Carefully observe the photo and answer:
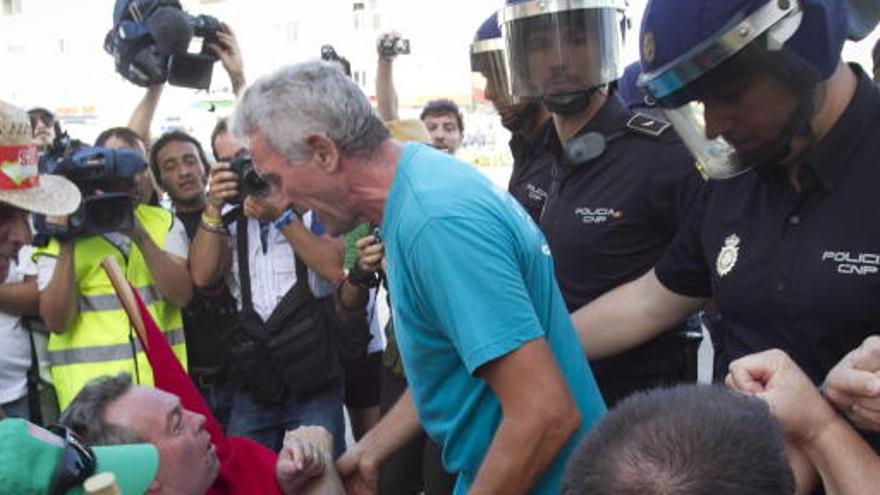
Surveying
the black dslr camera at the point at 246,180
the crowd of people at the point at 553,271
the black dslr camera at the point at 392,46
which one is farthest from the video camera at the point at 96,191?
the black dslr camera at the point at 392,46

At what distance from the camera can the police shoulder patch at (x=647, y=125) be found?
8.17 feet

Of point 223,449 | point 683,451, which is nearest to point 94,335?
point 223,449

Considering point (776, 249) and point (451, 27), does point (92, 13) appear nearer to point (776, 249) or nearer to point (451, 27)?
point (451, 27)

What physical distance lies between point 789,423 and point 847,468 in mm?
113

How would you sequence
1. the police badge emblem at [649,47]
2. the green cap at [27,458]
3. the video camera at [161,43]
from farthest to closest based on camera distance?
1. the video camera at [161,43]
2. the police badge emblem at [649,47]
3. the green cap at [27,458]

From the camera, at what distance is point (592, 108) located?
266 cm

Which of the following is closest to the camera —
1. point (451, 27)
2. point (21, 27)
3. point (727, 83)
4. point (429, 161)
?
point (727, 83)

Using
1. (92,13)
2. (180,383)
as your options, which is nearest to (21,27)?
(92,13)

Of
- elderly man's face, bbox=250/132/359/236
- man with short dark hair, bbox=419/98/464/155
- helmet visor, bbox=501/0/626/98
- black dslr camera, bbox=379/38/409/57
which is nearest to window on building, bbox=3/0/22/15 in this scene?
man with short dark hair, bbox=419/98/464/155

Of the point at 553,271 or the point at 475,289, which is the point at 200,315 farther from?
the point at 475,289

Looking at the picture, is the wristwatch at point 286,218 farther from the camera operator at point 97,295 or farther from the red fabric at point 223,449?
the red fabric at point 223,449

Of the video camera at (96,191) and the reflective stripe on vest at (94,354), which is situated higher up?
the video camera at (96,191)

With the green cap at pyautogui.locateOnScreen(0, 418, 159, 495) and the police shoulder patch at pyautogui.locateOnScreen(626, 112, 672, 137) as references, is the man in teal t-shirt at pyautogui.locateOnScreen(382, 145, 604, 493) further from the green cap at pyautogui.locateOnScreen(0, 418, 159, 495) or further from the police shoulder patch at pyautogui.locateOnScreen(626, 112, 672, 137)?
the police shoulder patch at pyautogui.locateOnScreen(626, 112, 672, 137)

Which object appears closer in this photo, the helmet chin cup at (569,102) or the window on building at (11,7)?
the helmet chin cup at (569,102)
